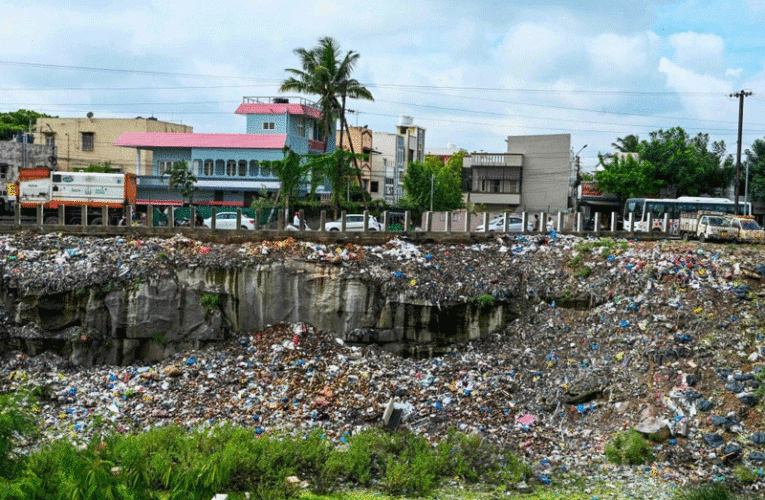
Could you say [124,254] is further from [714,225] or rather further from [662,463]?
[714,225]

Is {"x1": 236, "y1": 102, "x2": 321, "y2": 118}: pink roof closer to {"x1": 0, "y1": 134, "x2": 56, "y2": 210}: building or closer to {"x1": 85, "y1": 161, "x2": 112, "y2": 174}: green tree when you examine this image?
{"x1": 85, "y1": 161, "x2": 112, "y2": 174}: green tree

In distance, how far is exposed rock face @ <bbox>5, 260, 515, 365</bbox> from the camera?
65.4 feet

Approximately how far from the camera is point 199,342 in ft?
65.4

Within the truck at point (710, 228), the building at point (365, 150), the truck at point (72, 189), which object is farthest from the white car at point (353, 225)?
the building at point (365, 150)

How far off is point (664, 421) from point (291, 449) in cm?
718

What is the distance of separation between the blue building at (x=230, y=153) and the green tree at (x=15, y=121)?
19.7 meters

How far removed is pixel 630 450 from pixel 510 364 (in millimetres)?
4666

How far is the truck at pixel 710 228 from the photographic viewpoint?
78.5ft

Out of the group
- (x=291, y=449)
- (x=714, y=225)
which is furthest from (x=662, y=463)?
(x=714, y=225)

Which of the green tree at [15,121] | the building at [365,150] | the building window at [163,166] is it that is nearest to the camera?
the building window at [163,166]

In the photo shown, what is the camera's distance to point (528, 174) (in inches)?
2079

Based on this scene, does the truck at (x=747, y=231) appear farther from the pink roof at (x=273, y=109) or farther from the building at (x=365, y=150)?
the building at (x=365, y=150)

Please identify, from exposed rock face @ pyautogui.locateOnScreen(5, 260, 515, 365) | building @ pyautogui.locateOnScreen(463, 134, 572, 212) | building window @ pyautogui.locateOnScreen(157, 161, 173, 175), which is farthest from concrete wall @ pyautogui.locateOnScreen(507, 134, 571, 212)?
exposed rock face @ pyautogui.locateOnScreen(5, 260, 515, 365)

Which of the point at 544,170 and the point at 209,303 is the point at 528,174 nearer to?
the point at 544,170
